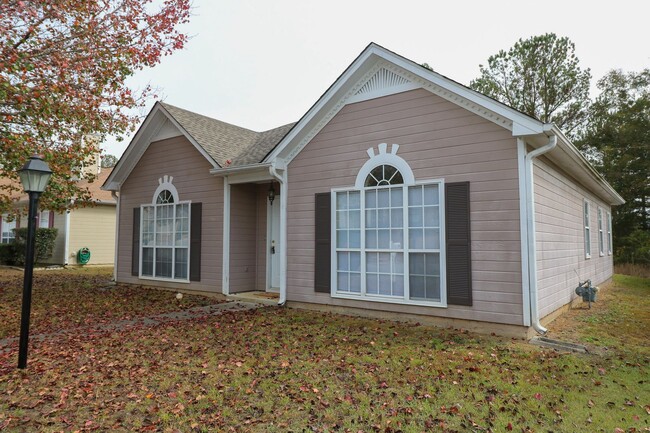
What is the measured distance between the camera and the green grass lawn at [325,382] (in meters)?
3.44

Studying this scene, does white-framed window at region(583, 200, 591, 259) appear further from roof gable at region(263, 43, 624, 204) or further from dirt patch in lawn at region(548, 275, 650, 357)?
roof gable at region(263, 43, 624, 204)

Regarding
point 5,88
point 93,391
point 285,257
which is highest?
point 5,88

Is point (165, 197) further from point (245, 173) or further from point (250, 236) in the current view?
point (245, 173)

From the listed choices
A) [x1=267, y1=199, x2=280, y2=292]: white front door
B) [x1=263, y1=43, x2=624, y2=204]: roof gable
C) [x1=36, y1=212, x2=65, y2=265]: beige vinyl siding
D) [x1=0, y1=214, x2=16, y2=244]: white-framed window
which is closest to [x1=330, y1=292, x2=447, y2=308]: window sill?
[x1=267, y1=199, x2=280, y2=292]: white front door

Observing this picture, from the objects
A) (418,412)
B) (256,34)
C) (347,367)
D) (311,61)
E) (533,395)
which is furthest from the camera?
(311,61)

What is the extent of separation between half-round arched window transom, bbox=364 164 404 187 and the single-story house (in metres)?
0.02

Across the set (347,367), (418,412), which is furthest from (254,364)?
(418,412)

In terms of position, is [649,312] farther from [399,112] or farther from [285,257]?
[285,257]

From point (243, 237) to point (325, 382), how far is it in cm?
636

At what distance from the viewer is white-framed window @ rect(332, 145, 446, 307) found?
6750 mm

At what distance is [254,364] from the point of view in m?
4.94

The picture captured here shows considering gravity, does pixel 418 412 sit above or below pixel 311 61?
below

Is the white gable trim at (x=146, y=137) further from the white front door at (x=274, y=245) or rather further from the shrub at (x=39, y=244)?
the shrub at (x=39, y=244)

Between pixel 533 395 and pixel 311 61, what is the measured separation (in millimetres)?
10390
